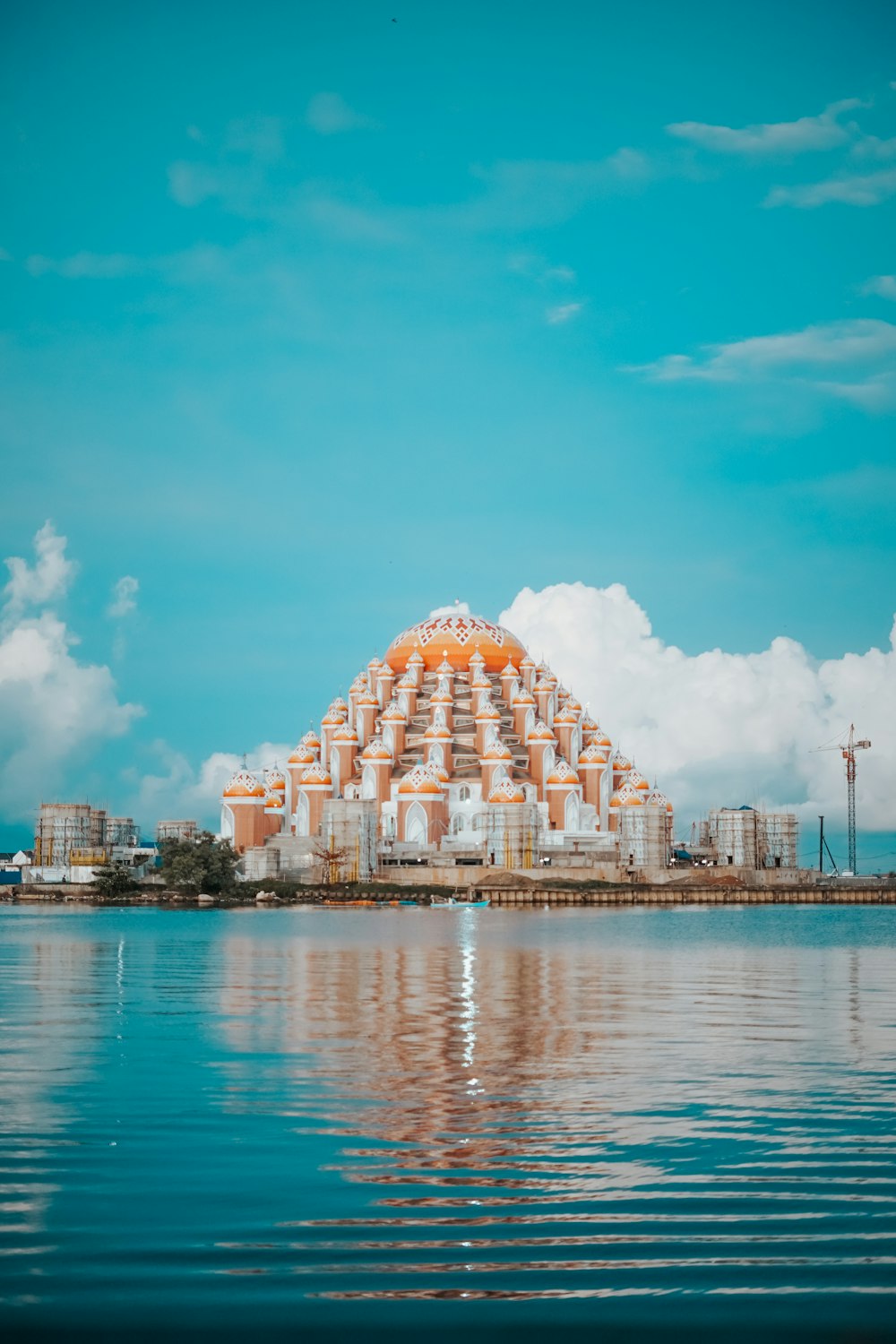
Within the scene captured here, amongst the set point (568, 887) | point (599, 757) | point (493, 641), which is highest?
point (493, 641)

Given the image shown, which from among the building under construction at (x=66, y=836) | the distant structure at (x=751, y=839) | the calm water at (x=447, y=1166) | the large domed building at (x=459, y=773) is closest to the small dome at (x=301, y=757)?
the large domed building at (x=459, y=773)

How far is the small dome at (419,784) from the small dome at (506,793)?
135 inches

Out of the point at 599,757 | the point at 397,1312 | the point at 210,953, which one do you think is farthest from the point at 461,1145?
the point at 599,757

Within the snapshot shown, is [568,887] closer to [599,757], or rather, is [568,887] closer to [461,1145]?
[599,757]

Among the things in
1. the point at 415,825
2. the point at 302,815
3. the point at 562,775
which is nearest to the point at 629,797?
the point at 562,775

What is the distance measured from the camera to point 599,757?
289ft

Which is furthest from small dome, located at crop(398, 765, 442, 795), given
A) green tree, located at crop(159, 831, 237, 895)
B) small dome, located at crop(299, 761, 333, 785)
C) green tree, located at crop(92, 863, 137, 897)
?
green tree, located at crop(92, 863, 137, 897)

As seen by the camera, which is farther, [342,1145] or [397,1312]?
[342,1145]

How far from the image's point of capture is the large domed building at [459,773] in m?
80.8

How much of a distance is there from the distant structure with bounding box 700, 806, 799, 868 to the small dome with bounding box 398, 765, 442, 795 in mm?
19948

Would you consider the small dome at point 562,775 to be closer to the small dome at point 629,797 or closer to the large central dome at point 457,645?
the small dome at point 629,797

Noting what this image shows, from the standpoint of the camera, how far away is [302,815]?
86625 mm

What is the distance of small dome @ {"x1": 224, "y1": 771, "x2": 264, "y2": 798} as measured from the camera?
8394 cm

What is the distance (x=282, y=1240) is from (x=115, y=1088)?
564 cm
